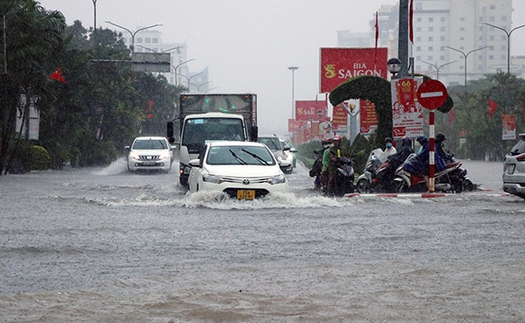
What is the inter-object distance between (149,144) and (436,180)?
2414 cm

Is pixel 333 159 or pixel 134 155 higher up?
pixel 333 159

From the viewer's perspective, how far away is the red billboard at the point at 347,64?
129ft

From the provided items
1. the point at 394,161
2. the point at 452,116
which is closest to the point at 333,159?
the point at 394,161

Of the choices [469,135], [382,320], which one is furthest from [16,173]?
[469,135]

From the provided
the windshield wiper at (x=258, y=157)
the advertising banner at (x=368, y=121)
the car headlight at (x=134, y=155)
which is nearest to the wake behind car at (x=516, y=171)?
the windshield wiper at (x=258, y=157)

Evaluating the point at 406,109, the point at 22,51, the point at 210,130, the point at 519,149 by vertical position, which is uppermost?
the point at 22,51

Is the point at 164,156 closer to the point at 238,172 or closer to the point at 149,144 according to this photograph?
the point at 149,144

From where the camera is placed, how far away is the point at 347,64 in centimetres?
3956

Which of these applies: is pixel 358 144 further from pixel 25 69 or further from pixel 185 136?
pixel 25 69

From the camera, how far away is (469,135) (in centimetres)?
8644

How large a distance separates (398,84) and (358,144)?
982 cm

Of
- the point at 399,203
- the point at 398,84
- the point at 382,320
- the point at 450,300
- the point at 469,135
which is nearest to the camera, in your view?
the point at 382,320

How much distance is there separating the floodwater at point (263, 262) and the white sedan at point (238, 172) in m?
0.28

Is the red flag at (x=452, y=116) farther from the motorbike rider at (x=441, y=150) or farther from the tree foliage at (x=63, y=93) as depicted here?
the motorbike rider at (x=441, y=150)
